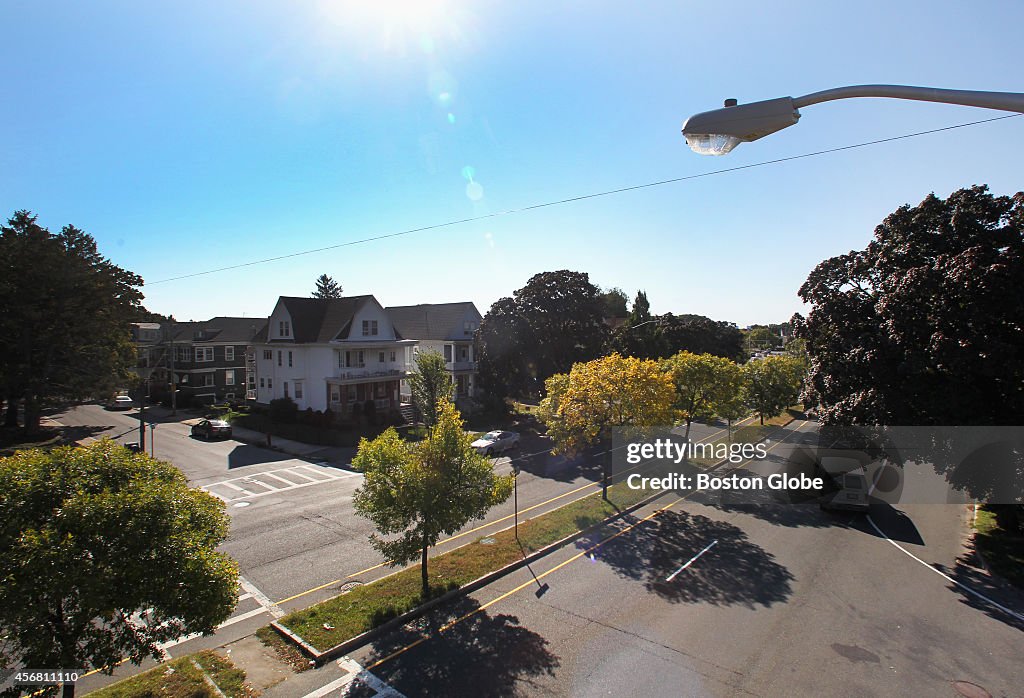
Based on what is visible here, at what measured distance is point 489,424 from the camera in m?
37.5

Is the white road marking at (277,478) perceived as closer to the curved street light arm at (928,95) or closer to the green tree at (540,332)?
the green tree at (540,332)

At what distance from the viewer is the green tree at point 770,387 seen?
3412 cm

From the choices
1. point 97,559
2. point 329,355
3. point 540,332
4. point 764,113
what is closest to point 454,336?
point 540,332

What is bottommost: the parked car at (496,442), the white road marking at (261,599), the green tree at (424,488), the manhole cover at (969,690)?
the manhole cover at (969,690)

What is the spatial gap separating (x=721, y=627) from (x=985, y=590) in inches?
321

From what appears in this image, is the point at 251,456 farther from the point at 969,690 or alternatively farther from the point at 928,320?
the point at 928,320

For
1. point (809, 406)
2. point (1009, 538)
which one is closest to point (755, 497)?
point (809, 406)

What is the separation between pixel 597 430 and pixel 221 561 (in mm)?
14134

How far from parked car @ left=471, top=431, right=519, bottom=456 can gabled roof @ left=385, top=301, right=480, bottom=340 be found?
17.1m

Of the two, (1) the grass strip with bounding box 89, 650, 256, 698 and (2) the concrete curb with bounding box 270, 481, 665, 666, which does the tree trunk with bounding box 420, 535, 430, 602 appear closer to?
(2) the concrete curb with bounding box 270, 481, 665, 666

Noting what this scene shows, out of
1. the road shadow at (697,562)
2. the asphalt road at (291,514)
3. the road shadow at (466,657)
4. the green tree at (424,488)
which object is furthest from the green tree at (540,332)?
the road shadow at (466,657)

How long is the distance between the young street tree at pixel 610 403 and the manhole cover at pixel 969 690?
1151 centimetres

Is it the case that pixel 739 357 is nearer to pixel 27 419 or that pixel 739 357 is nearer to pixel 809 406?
pixel 809 406

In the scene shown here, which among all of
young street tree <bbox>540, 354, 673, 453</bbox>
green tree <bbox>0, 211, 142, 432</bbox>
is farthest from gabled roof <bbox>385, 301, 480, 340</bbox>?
young street tree <bbox>540, 354, 673, 453</bbox>
